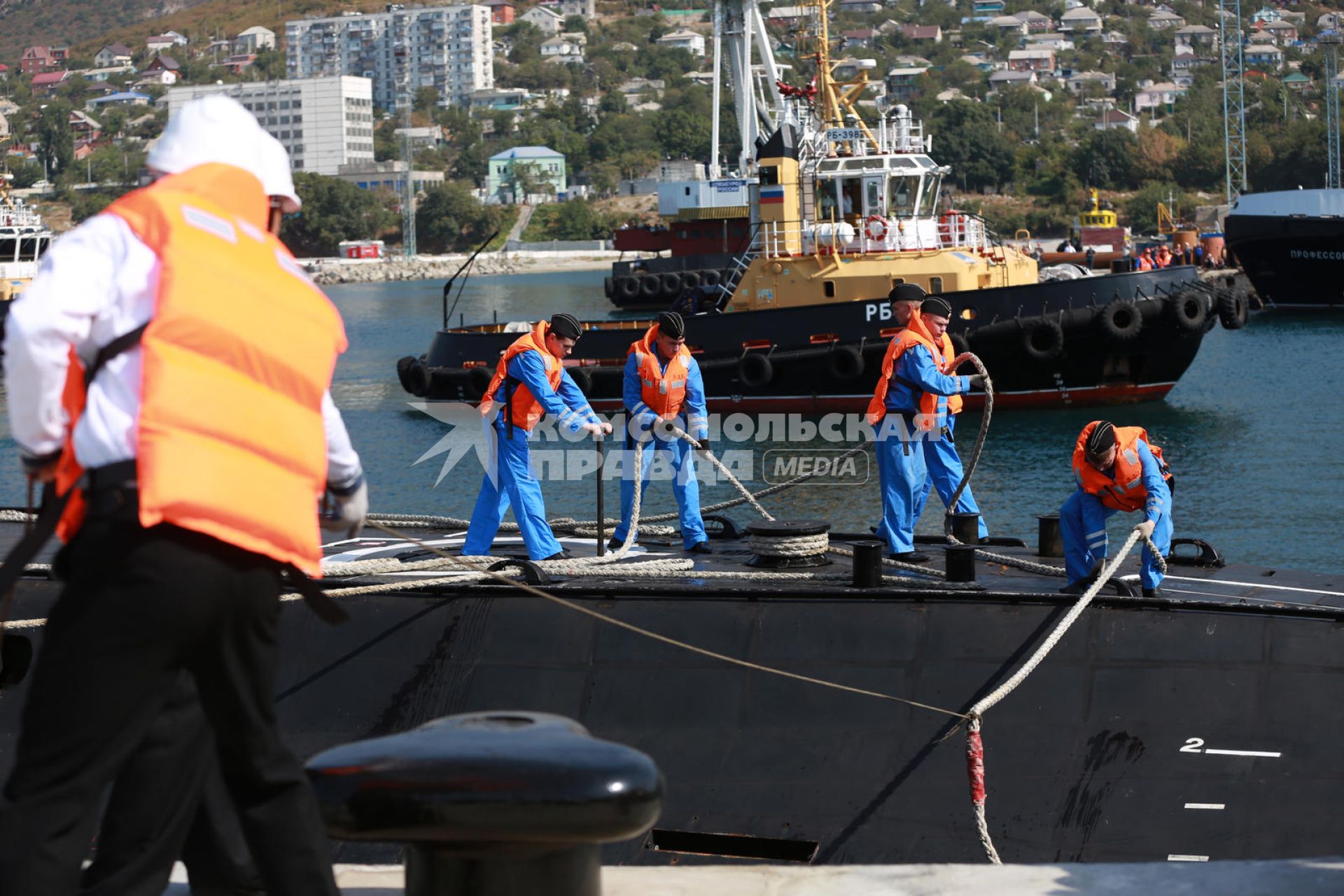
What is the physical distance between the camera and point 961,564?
7465 mm

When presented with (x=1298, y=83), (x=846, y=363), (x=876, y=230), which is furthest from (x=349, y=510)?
(x=1298, y=83)

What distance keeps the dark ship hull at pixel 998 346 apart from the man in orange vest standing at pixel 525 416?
16536 mm

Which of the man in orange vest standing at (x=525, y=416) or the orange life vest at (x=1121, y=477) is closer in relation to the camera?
the orange life vest at (x=1121, y=477)

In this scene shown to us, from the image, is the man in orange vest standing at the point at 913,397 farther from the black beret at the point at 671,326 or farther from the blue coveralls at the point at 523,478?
the blue coveralls at the point at 523,478

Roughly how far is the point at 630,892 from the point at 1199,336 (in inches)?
999

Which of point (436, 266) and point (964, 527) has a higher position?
point (964, 527)

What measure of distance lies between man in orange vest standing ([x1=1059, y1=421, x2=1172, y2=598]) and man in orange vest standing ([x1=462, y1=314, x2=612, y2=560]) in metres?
2.74

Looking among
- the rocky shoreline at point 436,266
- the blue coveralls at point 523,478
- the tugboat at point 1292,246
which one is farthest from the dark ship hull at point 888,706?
→ the rocky shoreline at point 436,266

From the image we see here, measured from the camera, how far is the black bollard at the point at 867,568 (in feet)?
22.6

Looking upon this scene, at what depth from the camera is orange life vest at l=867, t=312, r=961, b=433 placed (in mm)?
9648

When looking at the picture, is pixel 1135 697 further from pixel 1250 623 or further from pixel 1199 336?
pixel 1199 336

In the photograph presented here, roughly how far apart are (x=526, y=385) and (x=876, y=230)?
18301mm

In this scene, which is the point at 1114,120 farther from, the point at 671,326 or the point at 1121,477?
the point at 1121,477

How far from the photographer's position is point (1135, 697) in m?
6.51
